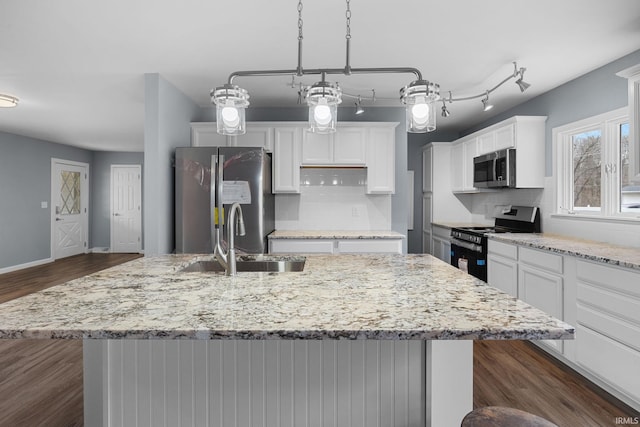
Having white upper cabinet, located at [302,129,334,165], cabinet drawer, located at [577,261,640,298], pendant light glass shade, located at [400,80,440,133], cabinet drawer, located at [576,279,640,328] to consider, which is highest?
white upper cabinet, located at [302,129,334,165]

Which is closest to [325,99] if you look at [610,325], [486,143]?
[610,325]

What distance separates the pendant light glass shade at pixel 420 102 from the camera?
4.99ft

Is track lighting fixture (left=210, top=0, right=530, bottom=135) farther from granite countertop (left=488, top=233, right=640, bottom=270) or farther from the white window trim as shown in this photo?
the white window trim

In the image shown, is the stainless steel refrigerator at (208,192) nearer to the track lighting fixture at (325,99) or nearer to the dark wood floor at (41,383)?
the dark wood floor at (41,383)

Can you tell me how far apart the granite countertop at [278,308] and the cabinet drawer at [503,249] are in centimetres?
194

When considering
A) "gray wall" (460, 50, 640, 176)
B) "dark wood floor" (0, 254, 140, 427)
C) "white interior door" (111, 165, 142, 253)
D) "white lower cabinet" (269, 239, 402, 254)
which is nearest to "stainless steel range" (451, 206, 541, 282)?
"gray wall" (460, 50, 640, 176)

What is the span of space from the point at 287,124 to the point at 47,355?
3032 millimetres

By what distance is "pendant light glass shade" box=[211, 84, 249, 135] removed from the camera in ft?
5.24

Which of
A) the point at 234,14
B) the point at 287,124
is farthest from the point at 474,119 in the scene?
the point at 234,14

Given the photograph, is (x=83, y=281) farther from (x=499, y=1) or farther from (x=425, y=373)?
(x=499, y=1)

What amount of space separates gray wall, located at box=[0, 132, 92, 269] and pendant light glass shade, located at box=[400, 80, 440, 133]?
23.5 feet

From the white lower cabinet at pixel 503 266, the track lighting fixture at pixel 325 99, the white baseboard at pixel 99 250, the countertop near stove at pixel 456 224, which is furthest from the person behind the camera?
the white baseboard at pixel 99 250

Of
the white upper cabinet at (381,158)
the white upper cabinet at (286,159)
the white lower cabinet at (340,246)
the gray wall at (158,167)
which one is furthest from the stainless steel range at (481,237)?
the gray wall at (158,167)

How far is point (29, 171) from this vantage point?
654cm
